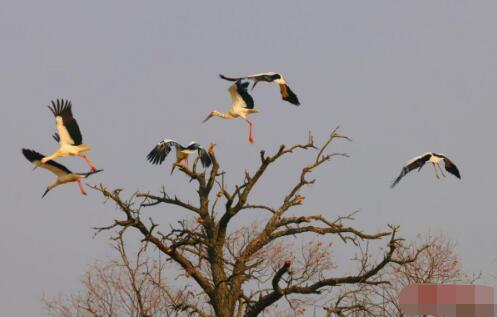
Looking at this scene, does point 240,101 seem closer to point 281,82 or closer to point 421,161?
point 281,82

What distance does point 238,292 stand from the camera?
17.4 m

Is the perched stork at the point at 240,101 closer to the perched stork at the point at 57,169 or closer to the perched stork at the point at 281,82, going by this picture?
the perched stork at the point at 281,82

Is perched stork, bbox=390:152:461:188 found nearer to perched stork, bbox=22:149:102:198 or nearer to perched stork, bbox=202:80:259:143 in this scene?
perched stork, bbox=202:80:259:143

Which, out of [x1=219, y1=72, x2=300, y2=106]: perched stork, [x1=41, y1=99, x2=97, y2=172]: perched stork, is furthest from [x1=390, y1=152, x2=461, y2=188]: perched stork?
[x1=41, y1=99, x2=97, y2=172]: perched stork

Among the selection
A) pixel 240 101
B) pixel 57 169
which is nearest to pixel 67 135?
pixel 57 169

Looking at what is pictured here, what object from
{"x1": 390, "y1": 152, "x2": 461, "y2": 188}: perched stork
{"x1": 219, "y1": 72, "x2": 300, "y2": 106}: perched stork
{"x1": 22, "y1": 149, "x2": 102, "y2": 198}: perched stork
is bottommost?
{"x1": 22, "y1": 149, "x2": 102, "y2": 198}: perched stork

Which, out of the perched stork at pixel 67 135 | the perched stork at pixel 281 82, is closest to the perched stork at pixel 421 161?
the perched stork at pixel 281 82

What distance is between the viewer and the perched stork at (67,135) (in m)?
15.0

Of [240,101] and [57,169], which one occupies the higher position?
[240,101]

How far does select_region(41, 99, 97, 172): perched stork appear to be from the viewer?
15.0 meters

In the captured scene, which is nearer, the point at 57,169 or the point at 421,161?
the point at 57,169

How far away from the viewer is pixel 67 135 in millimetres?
15273

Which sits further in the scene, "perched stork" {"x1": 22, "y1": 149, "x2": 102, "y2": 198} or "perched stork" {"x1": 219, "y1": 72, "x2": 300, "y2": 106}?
"perched stork" {"x1": 219, "y1": 72, "x2": 300, "y2": 106}

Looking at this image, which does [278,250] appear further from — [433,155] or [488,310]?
[488,310]
